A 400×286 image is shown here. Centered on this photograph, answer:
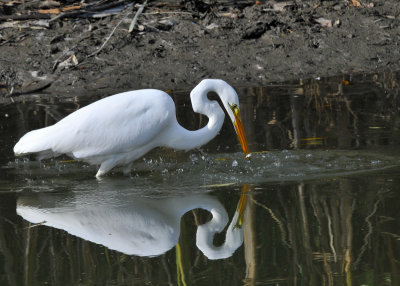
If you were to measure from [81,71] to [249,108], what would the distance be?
3.07m

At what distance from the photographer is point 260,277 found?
393 centimetres

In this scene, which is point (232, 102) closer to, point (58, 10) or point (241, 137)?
point (241, 137)

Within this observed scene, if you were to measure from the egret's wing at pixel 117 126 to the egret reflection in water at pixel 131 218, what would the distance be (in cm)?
72

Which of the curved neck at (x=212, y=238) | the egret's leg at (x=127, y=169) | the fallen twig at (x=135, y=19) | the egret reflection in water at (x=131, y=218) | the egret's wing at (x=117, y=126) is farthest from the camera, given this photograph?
the fallen twig at (x=135, y=19)

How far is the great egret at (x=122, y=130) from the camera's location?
6781mm

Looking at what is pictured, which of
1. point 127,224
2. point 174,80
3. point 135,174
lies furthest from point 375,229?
point 174,80

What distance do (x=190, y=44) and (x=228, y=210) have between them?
6808mm

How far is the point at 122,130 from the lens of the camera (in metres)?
6.84

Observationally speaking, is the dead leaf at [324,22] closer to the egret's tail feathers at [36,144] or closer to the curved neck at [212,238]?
the egret's tail feathers at [36,144]

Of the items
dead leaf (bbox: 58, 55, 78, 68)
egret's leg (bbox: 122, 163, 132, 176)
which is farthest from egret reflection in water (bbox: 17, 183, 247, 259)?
dead leaf (bbox: 58, 55, 78, 68)

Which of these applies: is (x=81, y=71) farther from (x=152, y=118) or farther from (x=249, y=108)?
(x=152, y=118)

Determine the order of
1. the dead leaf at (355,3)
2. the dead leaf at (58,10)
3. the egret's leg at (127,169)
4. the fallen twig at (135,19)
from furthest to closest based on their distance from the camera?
the dead leaf at (355,3) → the dead leaf at (58,10) → the fallen twig at (135,19) → the egret's leg at (127,169)

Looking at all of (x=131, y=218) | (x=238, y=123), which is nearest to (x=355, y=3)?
(x=238, y=123)

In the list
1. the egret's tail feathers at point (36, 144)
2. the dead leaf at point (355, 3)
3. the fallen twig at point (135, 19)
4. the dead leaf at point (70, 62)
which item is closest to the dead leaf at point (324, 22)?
the dead leaf at point (355, 3)
